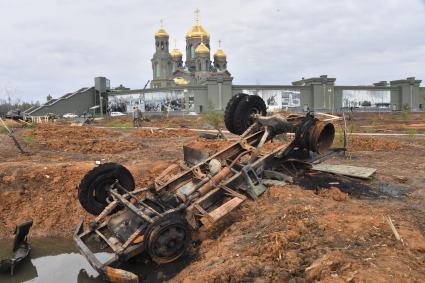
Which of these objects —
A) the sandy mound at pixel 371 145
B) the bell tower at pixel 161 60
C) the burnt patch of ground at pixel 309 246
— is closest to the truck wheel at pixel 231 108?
the burnt patch of ground at pixel 309 246

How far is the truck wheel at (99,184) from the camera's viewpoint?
7.03 meters

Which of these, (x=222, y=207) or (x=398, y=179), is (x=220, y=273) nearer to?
(x=222, y=207)

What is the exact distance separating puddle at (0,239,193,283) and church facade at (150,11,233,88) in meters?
A: 69.3

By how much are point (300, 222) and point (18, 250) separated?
5.02 meters

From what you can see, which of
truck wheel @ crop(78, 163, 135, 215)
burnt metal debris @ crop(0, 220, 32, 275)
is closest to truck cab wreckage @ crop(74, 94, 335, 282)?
truck wheel @ crop(78, 163, 135, 215)

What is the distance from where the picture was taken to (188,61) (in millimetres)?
82188

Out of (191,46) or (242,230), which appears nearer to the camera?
Result: (242,230)

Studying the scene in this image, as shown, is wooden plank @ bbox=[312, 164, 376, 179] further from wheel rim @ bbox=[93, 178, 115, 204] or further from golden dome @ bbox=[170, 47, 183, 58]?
golden dome @ bbox=[170, 47, 183, 58]

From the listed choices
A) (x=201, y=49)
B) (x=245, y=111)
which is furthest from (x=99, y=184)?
(x=201, y=49)

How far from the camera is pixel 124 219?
6297mm

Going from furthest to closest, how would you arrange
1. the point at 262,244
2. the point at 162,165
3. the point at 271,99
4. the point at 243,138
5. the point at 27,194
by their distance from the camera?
the point at 271,99, the point at 162,165, the point at 27,194, the point at 243,138, the point at 262,244

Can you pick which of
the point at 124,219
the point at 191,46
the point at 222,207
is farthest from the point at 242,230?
the point at 191,46

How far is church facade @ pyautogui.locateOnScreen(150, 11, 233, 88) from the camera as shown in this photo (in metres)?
76.6

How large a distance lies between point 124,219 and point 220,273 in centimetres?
198
